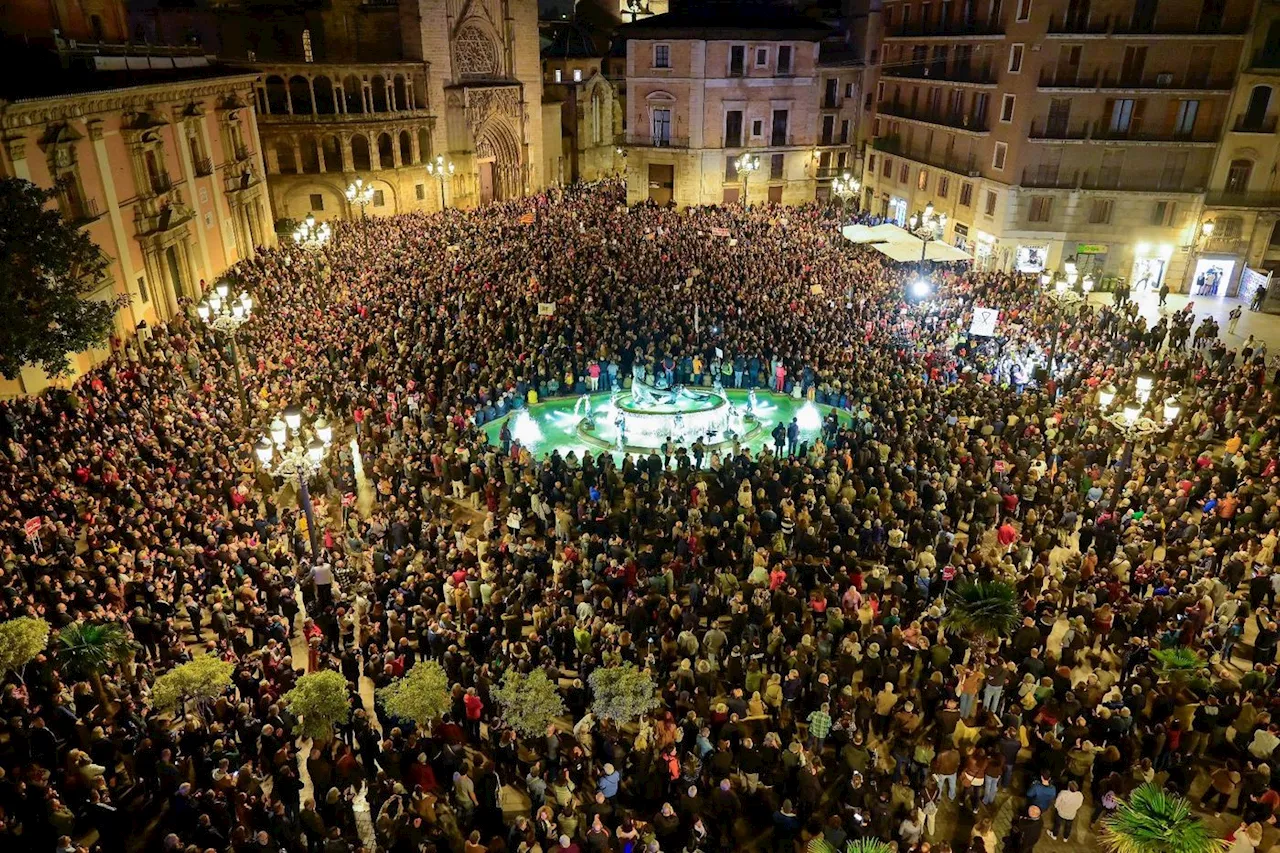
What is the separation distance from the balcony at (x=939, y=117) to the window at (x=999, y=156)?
1.12 metres

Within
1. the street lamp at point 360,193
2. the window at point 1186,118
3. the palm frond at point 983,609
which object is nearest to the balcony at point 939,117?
the window at point 1186,118

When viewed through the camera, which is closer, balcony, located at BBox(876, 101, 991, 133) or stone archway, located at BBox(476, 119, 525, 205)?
balcony, located at BBox(876, 101, 991, 133)

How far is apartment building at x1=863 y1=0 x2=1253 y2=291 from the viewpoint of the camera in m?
31.0

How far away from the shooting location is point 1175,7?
30.5 m

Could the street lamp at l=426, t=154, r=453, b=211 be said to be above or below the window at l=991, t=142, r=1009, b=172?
below

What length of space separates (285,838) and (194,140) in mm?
28310

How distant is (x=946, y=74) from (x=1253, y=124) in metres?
12.7

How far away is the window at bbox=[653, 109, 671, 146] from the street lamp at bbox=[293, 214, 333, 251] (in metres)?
21.7

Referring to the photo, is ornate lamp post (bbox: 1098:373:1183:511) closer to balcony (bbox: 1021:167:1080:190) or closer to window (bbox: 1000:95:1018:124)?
balcony (bbox: 1021:167:1080:190)

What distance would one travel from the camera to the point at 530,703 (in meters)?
9.87

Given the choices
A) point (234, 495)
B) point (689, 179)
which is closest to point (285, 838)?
point (234, 495)

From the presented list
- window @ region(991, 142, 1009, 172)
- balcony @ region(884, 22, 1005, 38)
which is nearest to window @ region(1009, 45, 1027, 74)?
balcony @ region(884, 22, 1005, 38)

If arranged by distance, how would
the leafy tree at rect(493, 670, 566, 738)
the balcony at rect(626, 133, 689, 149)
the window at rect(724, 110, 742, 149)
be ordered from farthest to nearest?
the balcony at rect(626, 133, 689, 149) → the window at rect(724, 110, 742, 149) → the leafy tree at rect(493, 670, 566, 738)

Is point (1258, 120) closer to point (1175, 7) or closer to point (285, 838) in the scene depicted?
point (1175, 7)
